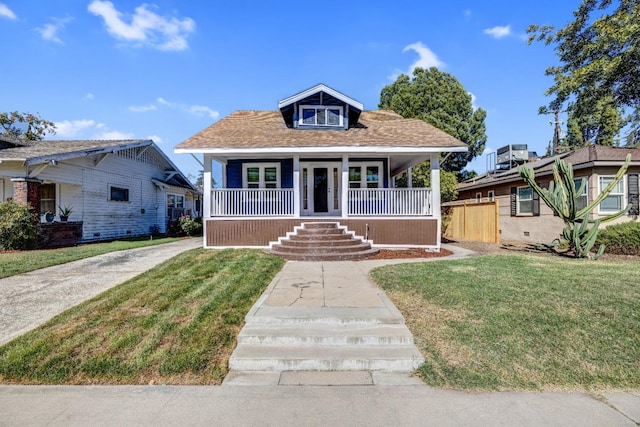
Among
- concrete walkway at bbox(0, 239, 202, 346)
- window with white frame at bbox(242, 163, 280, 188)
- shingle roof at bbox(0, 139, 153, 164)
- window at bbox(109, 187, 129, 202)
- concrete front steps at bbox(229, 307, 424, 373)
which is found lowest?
concrete front steps at bbox(229, 307, 424, 373)

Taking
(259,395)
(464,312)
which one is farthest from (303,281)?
(259,395)

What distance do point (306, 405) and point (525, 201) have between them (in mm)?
15903

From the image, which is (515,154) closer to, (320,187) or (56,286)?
(320,187)

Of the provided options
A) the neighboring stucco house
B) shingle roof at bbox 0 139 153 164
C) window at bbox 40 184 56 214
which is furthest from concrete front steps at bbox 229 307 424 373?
window at bbox 40 184 56 214

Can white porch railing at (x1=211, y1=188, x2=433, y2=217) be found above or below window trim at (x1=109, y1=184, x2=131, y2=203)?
below

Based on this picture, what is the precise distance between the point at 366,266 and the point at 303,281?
7.21ft

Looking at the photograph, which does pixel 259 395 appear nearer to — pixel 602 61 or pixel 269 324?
pixel 269 324

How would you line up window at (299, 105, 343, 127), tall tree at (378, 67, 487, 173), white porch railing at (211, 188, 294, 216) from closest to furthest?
white porch railing at (211, 188, 294, 216), window at (299, 105, 343, 127), tall tree at (378, 67, 487, 173)

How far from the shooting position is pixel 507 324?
13.6ft

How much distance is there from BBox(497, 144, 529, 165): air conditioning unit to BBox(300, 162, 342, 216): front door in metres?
13.9

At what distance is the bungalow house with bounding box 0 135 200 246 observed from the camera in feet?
38.2

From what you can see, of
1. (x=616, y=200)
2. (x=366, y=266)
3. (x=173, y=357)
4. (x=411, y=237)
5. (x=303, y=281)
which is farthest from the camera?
(x=616, y=200)

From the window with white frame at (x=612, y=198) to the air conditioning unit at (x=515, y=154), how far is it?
28.8 feet

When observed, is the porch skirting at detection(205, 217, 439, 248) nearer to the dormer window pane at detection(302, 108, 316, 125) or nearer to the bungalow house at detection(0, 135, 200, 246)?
the dormer window pane at detection(302, 108, 316, 125)
